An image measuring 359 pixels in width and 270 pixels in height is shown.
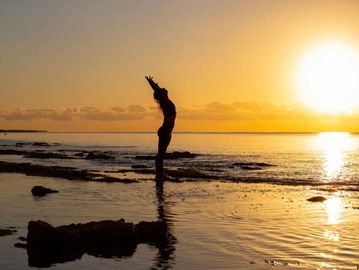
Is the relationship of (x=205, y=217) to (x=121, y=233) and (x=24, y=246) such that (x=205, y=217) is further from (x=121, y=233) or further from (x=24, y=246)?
(x=24, y=246)

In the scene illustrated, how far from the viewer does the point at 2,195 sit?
109ft

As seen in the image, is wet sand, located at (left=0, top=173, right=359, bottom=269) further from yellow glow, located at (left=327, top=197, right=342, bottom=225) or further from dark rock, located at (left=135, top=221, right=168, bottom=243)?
dark rock, located at (left=135, top=221, right=168, bottom=243)

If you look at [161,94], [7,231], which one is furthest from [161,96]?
[7,231]

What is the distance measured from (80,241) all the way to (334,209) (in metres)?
16.8

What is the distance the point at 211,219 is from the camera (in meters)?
25.3

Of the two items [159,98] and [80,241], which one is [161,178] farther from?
[80,241]

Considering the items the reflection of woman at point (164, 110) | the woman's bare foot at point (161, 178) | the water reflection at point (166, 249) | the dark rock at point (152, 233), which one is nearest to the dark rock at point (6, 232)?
the dark rock at point (152, 233)

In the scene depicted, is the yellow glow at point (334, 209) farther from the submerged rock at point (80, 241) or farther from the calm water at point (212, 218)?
the submerged rock at point (80, 241)

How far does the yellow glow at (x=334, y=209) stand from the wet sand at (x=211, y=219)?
0.05 metres

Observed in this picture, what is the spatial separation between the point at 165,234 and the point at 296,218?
847 centimetres

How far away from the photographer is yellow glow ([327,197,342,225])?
1000 inches

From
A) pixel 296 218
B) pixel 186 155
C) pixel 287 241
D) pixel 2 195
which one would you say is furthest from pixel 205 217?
pixel 186 155

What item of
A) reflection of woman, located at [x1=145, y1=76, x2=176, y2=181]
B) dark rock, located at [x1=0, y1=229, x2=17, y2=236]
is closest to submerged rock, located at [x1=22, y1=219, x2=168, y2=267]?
dark rock, located at [x1=0, y1=229, x2=17, y2=236]

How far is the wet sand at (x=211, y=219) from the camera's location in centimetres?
1694
